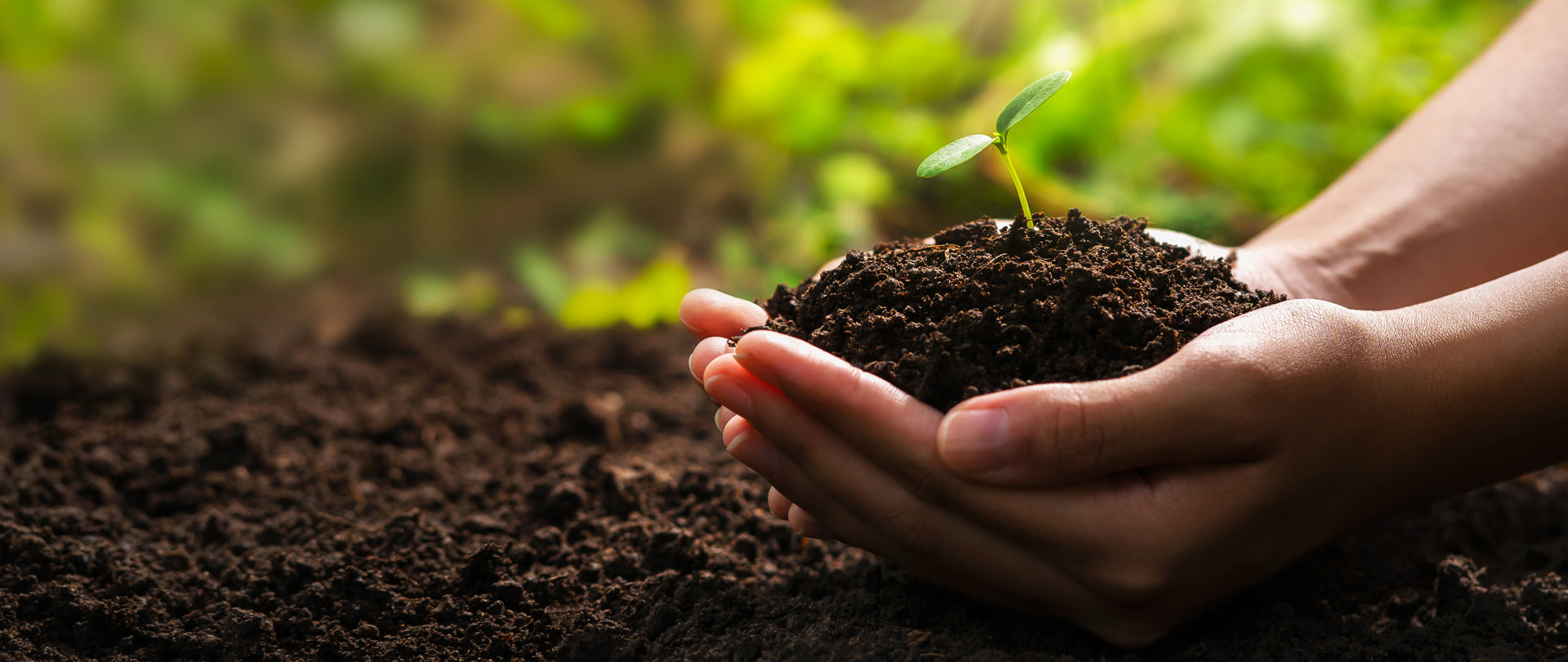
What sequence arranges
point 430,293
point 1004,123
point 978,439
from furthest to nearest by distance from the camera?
1. point 430,293
2. point 1004,123
3. point 978,439

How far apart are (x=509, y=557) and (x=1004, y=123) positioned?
2.52 ft

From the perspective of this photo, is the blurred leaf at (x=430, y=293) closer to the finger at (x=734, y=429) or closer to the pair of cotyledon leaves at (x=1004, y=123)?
the finger at (x=734, y=429)

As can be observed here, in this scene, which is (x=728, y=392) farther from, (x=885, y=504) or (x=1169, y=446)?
(x=1169, y=446)

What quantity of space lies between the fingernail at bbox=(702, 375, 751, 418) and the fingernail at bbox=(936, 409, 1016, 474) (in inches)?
8.1

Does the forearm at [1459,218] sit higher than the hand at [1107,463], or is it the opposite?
the forearm at [1459,218]

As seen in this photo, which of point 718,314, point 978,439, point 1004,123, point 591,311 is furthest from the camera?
point 591,311

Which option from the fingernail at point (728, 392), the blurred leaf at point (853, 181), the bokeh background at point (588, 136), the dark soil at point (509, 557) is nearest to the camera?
the fingernail at point (728, 392)

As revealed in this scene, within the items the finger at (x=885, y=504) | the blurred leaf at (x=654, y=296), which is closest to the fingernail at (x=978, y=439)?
the finger at (x=885, y=504)

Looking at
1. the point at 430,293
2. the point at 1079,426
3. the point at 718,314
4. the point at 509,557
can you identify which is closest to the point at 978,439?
the point at 1079,426

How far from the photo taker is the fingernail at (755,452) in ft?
3.11

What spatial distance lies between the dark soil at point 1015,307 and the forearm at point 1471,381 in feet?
0.48

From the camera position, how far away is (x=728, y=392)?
34.9 inches

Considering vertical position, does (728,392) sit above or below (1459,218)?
below

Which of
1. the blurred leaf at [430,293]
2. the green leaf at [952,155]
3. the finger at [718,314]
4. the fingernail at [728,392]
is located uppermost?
the blurred leaf at [430,293]
